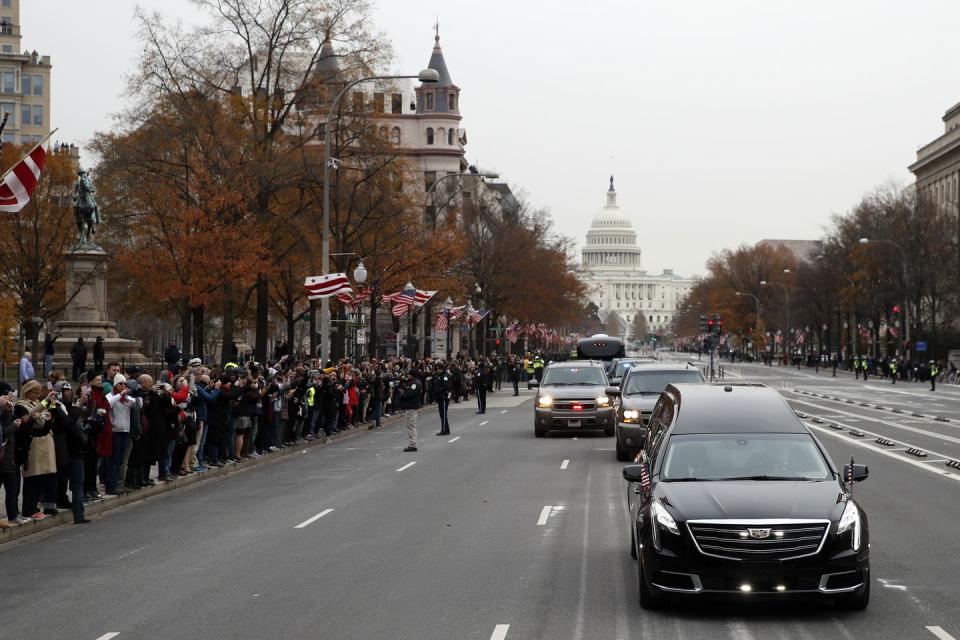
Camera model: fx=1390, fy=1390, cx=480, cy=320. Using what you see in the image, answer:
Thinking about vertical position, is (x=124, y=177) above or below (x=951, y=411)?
above

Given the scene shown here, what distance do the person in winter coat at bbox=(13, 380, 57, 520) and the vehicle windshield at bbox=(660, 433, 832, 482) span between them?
25.5 feet

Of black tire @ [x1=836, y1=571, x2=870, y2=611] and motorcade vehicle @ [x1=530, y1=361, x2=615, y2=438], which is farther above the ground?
motorcade vehicle @ [x1=530, y1=361, x2=615, y2=438]

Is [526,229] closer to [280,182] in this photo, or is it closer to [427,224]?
[427,224]

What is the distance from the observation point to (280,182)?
46125mm

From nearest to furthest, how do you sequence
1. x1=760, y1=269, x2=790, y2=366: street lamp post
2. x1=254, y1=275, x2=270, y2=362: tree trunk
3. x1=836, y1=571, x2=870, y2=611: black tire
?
x1=836, y1=571, x2=870, y2=611: black tire → x1=254, y1=275, x2=270, y2=362: tree trunk → x1=760, y1=269, x2=790, y2=366: street lamp post

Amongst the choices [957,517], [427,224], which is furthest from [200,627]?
[427,224]

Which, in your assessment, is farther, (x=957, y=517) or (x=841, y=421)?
(x=841, y=421)

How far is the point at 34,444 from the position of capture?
16.4 meters

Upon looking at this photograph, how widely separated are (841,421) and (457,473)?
18.4 metres

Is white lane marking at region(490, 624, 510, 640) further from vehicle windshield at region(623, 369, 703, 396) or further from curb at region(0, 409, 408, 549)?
vehicle windshield at region(623, 369, 703, 396)

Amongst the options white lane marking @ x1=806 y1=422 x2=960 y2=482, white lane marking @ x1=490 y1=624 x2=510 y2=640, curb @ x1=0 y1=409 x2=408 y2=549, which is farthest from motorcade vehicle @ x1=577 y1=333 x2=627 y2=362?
white lane marking @ x1=490 y1=624 x2=510 y2=640

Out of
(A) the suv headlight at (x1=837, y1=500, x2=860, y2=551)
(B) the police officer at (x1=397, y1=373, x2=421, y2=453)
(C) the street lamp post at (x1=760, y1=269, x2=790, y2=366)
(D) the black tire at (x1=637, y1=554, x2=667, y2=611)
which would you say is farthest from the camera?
(C) the street lamp post at (x1=760, y1=269, x2=790, y2=366)

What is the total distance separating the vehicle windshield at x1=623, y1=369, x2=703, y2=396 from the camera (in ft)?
85.5

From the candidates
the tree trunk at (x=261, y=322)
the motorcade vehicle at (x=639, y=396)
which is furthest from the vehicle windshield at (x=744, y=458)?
the tree trunk at (x=261, y=322)
